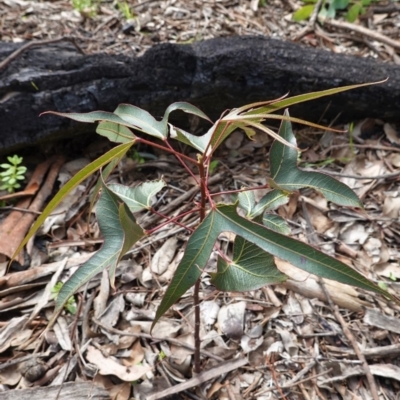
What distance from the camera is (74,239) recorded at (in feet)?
4.80

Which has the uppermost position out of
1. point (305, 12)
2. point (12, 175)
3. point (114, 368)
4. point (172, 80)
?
point (305, 12)

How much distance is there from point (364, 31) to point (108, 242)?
192 cm

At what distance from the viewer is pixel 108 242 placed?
0.75 metres

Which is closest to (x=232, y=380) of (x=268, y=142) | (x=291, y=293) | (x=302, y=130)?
(x=291, y=293)

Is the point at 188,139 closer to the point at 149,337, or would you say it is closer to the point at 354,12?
the point at 149,337

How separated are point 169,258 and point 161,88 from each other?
25.7 inches

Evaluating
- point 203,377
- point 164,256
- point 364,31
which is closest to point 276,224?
point 203,377

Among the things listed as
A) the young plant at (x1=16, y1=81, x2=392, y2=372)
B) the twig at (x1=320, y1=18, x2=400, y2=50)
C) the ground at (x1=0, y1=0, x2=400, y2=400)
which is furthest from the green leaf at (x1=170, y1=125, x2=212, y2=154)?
the twig at (x1=320, y1=18, x2=400, y2=50)

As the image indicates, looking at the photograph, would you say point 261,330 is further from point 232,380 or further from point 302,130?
point 302,130

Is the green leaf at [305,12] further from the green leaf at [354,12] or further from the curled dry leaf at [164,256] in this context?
the curled dry leaf at [164,256]

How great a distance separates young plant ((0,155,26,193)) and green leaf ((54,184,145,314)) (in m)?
0.85

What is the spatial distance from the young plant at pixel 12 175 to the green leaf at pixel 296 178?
3.41ft

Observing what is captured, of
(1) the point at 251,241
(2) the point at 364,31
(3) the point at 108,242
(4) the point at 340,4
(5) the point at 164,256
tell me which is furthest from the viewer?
(4) the point at 340,4

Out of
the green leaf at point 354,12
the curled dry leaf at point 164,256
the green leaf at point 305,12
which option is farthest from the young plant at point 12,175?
the green leaf at point 354,12
